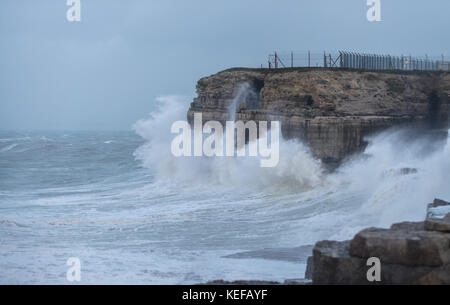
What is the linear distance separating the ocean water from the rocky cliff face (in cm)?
63

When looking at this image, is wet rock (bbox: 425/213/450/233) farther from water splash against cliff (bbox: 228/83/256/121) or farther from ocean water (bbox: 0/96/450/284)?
water splash against cliff (bbox: 228/83/256/121)

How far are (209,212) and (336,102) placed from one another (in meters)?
8.12

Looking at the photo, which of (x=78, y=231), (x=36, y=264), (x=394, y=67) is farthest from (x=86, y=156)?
(x=36, y=264)

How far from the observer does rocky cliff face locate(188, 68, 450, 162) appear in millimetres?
22984

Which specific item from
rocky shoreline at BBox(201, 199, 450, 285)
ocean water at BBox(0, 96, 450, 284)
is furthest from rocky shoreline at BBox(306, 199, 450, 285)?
ocean water at BBox(0, 96, 450, 284)

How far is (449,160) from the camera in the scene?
19.1 m

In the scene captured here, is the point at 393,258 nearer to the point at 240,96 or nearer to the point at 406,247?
the point at 406,247

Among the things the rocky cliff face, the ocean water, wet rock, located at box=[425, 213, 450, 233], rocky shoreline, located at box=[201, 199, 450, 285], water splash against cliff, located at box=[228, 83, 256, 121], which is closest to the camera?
rocky shoreline, located at box=[201, 199, 450, 285]

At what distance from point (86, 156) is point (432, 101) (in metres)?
25.5

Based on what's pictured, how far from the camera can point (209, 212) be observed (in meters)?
17.9

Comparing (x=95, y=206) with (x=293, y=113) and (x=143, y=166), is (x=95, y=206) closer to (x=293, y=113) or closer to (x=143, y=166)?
(x=293, y=113)

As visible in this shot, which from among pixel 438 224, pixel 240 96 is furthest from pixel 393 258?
pixel 240 96

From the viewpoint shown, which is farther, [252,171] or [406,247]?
[252,171]

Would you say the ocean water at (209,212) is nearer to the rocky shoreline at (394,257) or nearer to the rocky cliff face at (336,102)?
the rocky cliff face at (336,102)
